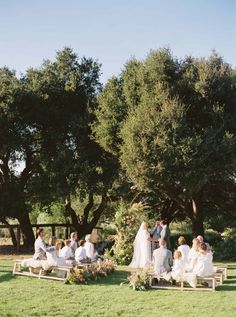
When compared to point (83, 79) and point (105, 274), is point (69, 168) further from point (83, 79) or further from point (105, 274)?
point (105, 274)

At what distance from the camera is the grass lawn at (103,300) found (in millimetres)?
12547

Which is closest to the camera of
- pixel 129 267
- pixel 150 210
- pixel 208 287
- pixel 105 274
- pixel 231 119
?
pixel 208 287

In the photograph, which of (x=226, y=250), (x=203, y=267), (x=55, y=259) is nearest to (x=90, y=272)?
(x=55, y=259)

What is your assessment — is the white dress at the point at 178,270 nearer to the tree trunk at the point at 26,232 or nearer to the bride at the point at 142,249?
the bride at the point at 142,249

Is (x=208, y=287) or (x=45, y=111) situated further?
(x=45, y=111)

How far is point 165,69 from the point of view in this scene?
30.2 m

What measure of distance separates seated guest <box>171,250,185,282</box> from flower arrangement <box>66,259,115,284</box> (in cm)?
302

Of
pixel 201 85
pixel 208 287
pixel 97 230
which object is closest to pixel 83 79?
pixel 201 85

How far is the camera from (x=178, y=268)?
56.4 feet

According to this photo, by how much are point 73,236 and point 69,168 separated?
12052 millimetres

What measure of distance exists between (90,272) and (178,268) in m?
3.41

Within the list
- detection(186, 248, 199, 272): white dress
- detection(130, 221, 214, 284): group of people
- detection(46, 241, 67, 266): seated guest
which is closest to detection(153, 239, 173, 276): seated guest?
detection(130, 221, 214, 284): group of people

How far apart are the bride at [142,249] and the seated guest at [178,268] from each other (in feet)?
15.4

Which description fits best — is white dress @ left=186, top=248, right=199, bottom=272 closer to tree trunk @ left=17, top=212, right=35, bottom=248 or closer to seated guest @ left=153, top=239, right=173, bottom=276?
seated guest @ left=153, top=239, right=173, bottom=276
